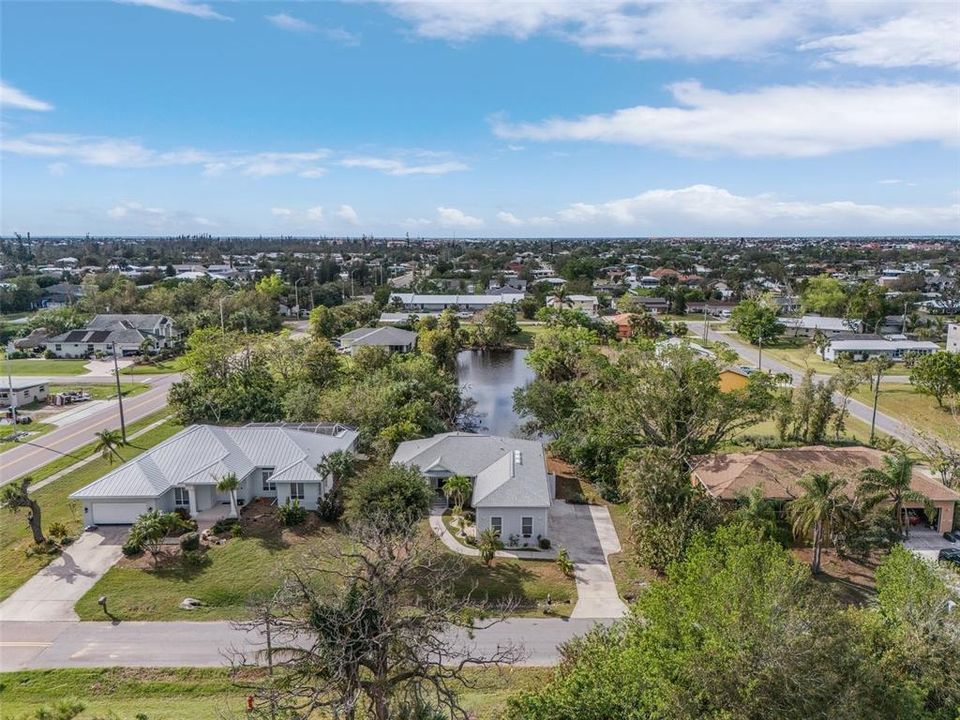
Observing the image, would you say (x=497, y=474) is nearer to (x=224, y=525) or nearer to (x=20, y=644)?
(x=224, y=525)

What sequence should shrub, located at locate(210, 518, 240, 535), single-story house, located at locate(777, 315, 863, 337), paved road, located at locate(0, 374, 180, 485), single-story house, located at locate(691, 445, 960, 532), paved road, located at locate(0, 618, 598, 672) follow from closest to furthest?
paved road, located at locate(0, 618, 598, 672) → shrub, located at locate(210, 518, 240, 535) → single-story house, located at locate(691, 445, 960, 532) → paved road, located at locate(0, 374, 180, 485) → single-story house, located at locate(777, 315, 863, 337)

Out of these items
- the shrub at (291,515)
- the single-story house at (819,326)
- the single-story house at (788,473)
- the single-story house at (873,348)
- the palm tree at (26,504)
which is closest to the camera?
the palm tree at (26,504)

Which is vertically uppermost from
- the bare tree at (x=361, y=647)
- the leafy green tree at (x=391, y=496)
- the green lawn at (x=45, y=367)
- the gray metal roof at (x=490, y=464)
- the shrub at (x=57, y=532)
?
the bare tree at (x=361, y=647)

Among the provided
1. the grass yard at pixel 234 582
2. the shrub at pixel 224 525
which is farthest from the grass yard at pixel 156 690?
the shrub at pixel 224 525

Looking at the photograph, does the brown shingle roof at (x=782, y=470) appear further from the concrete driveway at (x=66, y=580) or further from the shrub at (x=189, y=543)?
the concrete driveway at (x=66, y=580)

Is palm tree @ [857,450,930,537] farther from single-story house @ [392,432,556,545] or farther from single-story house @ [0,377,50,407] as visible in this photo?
single-story house @ [0,377,50,407]

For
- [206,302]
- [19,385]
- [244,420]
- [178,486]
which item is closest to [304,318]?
[206,302]

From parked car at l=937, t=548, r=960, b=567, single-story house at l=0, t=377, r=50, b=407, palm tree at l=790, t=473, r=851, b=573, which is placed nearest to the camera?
palm tree at l=790, t=473, r=851, b=573

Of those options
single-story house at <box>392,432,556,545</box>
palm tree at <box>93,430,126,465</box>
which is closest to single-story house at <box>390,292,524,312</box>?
palm tree at <box>93,430,126,465</box>
